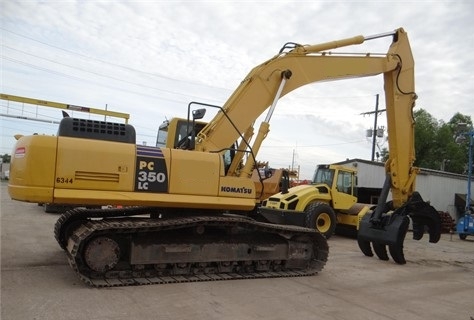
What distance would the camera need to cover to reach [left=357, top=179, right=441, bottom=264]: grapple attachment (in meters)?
9.46

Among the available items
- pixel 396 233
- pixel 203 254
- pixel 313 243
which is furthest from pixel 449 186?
pixel 203 254

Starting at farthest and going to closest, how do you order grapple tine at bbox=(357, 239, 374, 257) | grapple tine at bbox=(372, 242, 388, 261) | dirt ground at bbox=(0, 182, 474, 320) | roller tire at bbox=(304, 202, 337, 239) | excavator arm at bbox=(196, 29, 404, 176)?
roller tire at bbox=(304, 202, 337, 239) < grapple tine at bbox=(357, 239, 374, 257) < grapple tine at bbox=(372, 242, 388, 261) < excavator arm at bbox=(196, 29, 404, 176) < dirt ground at bbox=(0, 182, 474, 320)

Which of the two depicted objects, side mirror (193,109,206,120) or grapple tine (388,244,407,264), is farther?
grapple tine (388,244,407,264)

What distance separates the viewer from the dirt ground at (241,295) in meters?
5.40

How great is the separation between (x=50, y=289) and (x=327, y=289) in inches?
155

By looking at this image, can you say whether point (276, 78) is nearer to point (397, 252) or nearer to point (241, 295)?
point (241, 295)

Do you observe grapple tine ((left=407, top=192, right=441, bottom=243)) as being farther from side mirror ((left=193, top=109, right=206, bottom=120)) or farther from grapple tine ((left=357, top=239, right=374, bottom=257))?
side mirror ((left=193, top=109, right=206, bottom=120))

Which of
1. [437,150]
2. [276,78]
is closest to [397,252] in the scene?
[276,78]

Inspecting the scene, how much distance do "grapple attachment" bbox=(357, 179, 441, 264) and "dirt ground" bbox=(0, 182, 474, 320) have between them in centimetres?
54

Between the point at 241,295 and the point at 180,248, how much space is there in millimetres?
1205

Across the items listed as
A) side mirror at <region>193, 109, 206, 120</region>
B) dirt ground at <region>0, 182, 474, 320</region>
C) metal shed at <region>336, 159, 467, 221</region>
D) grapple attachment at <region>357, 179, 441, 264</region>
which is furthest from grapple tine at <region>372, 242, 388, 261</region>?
metal shed at <region>336, 159, 467, 221</region>

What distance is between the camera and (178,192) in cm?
686

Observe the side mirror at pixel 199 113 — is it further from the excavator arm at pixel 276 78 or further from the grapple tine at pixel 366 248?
the grapple tine at pixel 366 248

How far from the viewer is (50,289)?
607 centimetres
